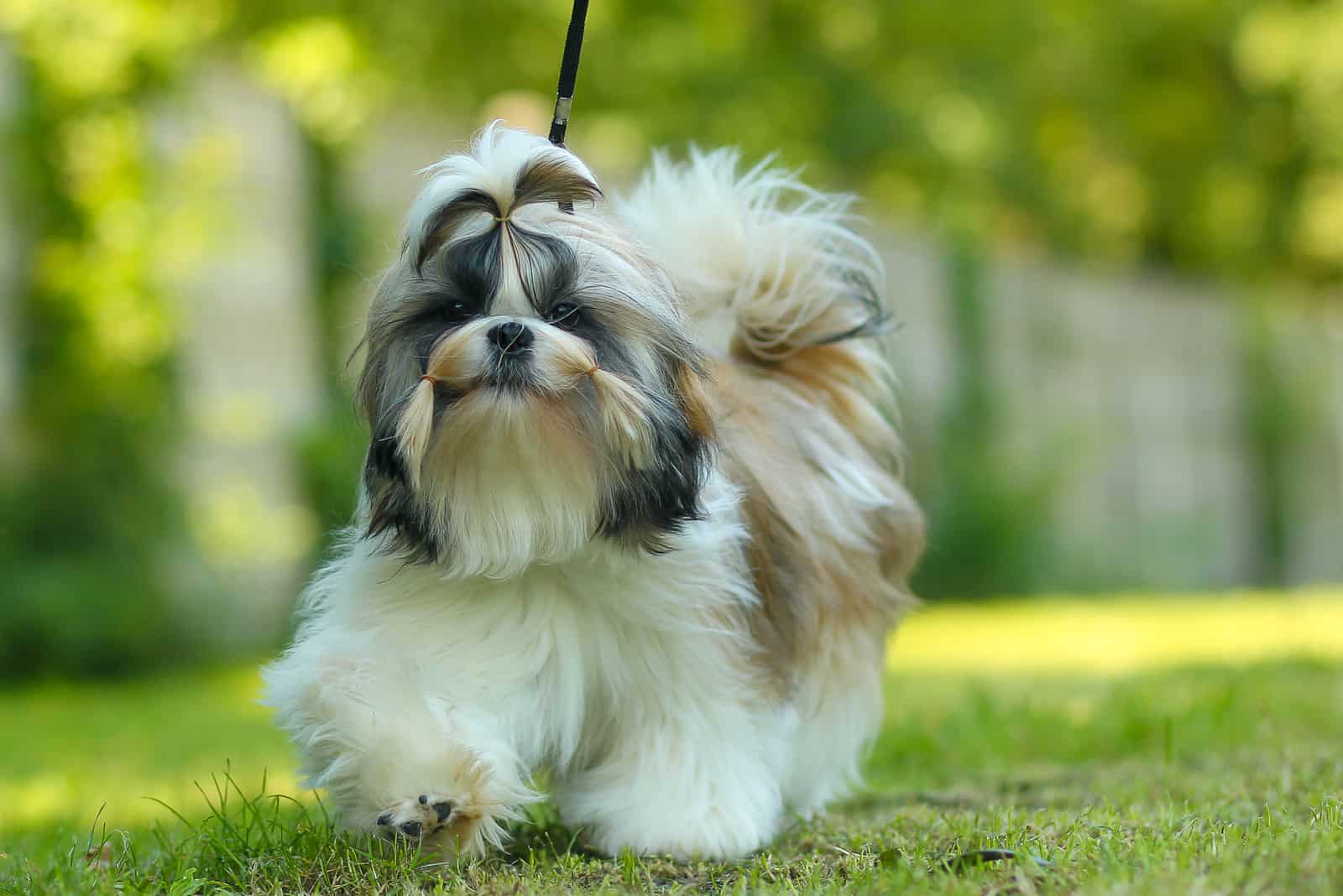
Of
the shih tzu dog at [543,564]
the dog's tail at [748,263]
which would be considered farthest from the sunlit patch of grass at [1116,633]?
the shih tzu dog at [543,564]

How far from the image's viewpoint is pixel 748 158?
518 inches

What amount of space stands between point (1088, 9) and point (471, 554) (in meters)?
17.3

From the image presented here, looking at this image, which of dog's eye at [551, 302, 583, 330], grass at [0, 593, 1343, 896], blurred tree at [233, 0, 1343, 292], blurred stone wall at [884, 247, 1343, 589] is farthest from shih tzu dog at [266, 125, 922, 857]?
blurred stone wall at [884, 247, 1343, 589]

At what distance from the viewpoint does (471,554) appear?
2.79 metres

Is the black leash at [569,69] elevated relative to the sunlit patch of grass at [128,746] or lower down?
elevated

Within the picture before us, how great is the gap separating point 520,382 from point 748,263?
1.36 m

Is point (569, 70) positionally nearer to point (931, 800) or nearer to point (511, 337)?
point (511, 337)

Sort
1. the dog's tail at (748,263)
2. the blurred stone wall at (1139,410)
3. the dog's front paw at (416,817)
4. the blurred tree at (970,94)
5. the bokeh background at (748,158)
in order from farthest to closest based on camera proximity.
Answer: the blurred stone wall at (1139,410) → the blurred tree at (970,94) → the bokeh background at (748,158) → the dog's tail at (748,263) → the dog's front paw at (416,817)

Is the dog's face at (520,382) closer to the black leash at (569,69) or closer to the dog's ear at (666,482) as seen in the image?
the dog's ear at (666,482)

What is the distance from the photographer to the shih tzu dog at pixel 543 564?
272 centimetres

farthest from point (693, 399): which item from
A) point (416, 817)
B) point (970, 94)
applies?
point (970, 94)

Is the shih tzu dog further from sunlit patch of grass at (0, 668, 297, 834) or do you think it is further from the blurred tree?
the blurred tree

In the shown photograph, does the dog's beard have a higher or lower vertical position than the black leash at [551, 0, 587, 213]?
lower

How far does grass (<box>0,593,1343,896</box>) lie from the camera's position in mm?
2416
